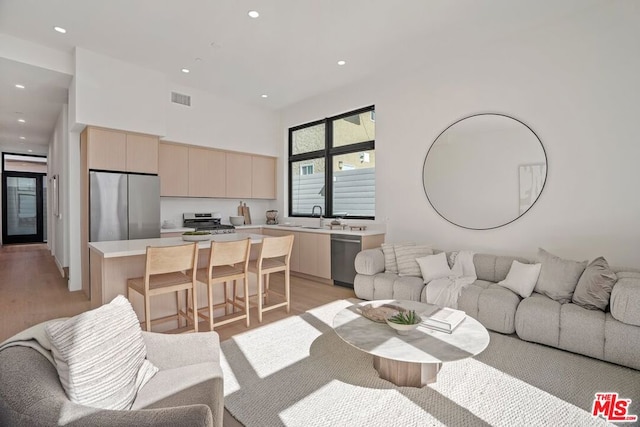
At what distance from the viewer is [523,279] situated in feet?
9.89

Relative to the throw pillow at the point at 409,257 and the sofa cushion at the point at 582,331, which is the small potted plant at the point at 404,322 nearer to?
the sofa cushion at the point at 582,331

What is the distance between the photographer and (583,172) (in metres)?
3.22

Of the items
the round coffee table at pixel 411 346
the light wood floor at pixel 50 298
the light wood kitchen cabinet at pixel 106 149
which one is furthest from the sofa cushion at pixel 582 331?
the light wood kitchen cabinet at pixel 106 149

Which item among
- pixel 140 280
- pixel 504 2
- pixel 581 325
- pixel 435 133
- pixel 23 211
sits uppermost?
pixel 504 2

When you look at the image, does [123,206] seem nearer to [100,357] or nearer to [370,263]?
[370,263]

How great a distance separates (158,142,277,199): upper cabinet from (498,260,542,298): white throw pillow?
4.64 meters

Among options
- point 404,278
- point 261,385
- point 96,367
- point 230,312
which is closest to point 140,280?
point 230,312

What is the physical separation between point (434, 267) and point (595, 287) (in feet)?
4.58

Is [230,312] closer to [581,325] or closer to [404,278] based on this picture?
[404,278]

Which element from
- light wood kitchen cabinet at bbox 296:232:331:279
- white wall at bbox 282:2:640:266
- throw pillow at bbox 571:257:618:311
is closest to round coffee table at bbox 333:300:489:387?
throw pillow at bbox 571:257:618:311

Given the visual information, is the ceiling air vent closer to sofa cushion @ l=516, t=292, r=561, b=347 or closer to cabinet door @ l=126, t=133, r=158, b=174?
cabinet door @ l=126, t=133, r=158, b=174

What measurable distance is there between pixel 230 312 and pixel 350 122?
12.0 feet

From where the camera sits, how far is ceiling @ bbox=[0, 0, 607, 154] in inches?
122

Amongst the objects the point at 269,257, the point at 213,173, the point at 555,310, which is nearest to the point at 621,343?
the point at 555,310
